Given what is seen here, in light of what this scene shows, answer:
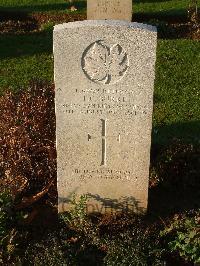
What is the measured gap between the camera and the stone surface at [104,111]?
4.61 m

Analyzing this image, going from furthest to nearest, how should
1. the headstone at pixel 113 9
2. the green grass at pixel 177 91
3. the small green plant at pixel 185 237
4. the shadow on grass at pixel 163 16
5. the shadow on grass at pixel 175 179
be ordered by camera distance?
the shadow on grass at pixel 163 16 < the headstone at pixel 113 9 < the green grass at pixel 177 91 < the shadow on grass at pixel 175 179 < the small green plant at pixel 185 237

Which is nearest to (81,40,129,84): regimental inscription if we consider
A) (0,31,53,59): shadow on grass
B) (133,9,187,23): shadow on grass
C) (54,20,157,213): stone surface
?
(54,20,157,213): stone surface

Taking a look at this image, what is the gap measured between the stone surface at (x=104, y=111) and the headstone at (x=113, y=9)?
5354mm

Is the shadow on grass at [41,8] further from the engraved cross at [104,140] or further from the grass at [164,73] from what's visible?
the engraved cross at [104,140]

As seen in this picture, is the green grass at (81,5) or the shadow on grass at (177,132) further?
the green grass at (81,5)

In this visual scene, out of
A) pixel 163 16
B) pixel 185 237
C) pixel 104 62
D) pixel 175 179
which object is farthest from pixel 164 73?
pixel 185 237

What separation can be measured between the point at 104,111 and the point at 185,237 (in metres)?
1.38

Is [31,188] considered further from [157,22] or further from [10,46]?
[157,22]

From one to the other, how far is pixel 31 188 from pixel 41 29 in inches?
282

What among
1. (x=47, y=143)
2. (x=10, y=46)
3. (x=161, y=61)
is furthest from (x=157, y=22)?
(x=47, y=143)

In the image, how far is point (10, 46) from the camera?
11.2 metres

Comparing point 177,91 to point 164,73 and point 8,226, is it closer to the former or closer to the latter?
point 164,73

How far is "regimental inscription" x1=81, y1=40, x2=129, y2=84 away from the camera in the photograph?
4656mm

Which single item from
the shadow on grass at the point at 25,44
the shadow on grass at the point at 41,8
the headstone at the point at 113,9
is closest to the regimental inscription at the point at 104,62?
the headstone at the point at 113,9
